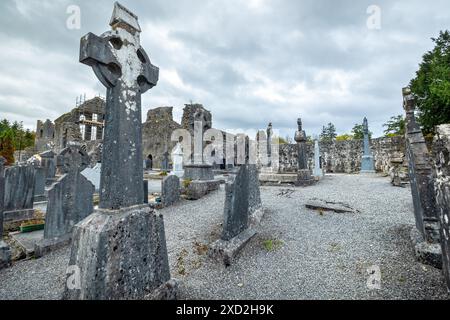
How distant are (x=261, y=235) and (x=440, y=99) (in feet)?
54.7

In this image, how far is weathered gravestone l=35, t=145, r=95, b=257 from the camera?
13.5ft

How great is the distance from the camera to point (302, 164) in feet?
36.5

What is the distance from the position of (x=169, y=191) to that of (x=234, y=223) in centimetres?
412

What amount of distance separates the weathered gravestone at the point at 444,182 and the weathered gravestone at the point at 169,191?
21.6ft

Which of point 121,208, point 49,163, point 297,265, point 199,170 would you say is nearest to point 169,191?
point 199,170

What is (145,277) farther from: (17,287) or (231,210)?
(17,287)

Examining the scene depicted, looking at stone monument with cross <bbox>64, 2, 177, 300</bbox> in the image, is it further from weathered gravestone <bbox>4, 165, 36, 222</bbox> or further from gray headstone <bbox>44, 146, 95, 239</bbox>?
weathered gravestone <bbox>4, 165, 36, 222</bbox>

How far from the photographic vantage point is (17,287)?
2924 millimetres

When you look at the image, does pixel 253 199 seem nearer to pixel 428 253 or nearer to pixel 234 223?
pixel 234 223

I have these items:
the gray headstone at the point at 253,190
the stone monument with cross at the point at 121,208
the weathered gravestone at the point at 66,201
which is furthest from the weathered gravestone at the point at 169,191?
the stone monument with cross at the point at 121,208

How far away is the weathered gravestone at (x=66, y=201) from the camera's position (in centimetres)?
411

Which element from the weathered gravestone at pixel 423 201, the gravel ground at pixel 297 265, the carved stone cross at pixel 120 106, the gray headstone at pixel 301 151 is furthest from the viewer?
the gray headstone at pixel 301 151

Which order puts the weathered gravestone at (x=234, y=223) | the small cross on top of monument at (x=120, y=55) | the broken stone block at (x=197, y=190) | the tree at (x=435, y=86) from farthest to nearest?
the tree at (x=435, y=86)
the broken stone block at (x=197, y=190)
the weathered gravestone at (x=234, y=223)
the small cross on top of monument at (x=120, y=55)

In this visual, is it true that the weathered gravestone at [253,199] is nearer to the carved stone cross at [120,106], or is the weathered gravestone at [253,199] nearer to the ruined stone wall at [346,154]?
the carved stone cross at [120,106]
